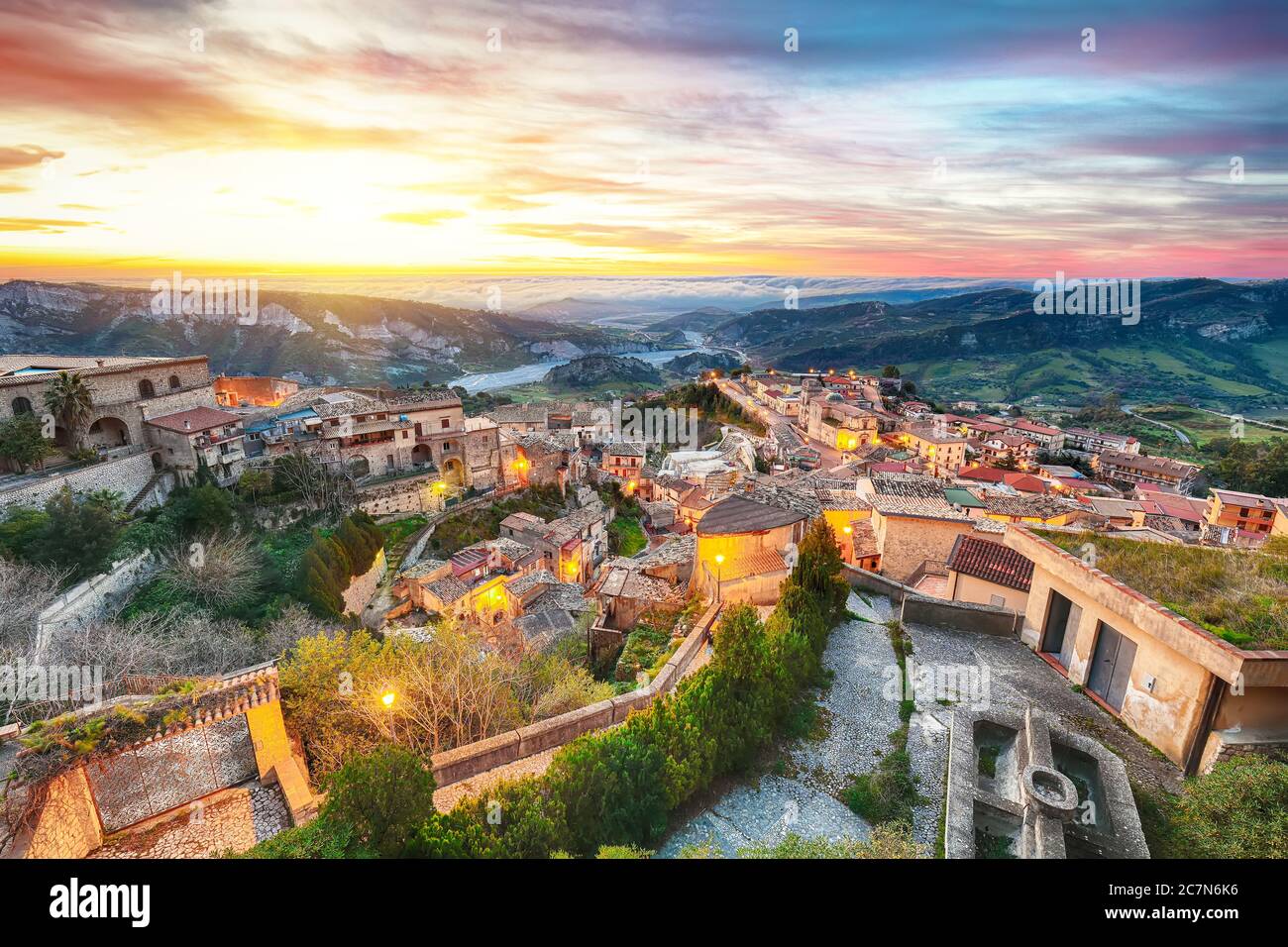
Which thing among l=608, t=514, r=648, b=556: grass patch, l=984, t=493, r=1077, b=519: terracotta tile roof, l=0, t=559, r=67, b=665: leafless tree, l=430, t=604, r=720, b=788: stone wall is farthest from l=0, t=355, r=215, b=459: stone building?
l=984, t=493, r=1077, b=519: terracotta tile roof

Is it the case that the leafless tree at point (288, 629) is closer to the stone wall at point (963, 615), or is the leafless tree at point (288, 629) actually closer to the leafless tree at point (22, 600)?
the leafless tree at point (22, 600)

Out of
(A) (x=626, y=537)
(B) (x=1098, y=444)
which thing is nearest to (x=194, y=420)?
(A) (x=626, y=537)

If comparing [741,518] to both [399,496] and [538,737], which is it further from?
[399,496]

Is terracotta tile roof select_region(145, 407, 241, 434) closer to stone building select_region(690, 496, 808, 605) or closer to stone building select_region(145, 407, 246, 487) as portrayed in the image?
stone building select_region(145, 407, 246, 487)
